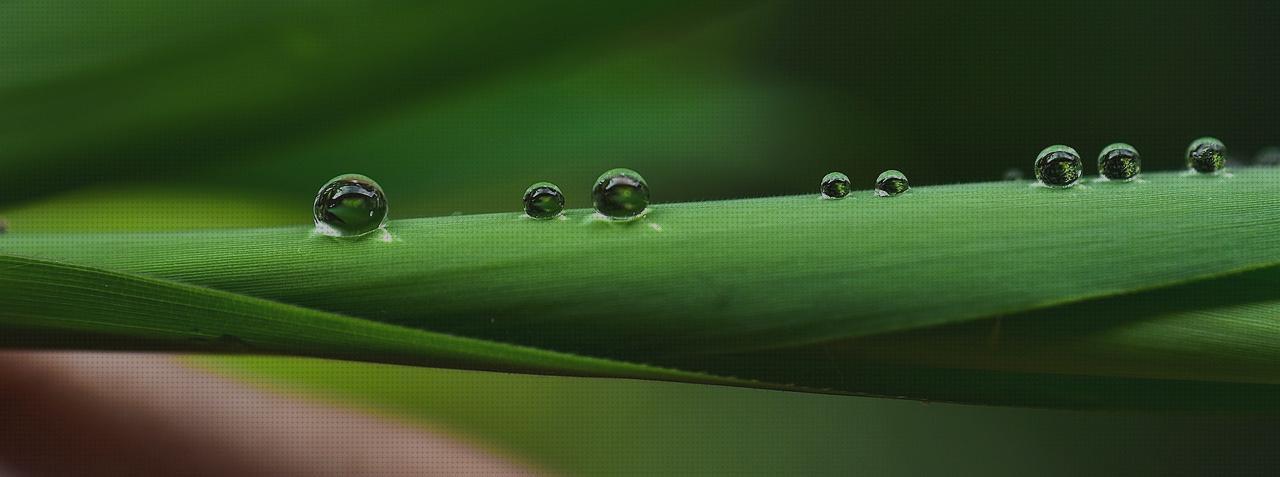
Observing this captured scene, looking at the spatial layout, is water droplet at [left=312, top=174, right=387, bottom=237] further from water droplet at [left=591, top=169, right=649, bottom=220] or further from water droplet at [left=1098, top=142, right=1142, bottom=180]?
water droplet at [left=1098, top=142, right=1142, bottom=180]

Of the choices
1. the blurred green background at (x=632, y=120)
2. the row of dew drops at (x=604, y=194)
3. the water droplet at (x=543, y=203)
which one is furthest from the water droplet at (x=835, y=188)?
the blurred green background at (x=632, y=120)

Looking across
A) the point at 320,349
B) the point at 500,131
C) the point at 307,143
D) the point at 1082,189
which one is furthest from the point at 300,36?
the point at 1082,189

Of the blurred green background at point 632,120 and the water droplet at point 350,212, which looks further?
the blurred green background at point 632,120

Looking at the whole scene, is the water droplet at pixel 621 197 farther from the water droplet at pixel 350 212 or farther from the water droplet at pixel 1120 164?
the water droplet at pixel 1120 164

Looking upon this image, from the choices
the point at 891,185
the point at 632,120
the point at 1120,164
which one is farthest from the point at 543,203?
the point at 632,120

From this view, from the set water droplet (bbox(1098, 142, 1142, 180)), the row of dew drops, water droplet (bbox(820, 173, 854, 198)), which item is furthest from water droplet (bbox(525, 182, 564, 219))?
water droplet (bbox(1098, 142, 1142, 180))

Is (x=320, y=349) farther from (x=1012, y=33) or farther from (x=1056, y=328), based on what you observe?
(x=1012, y=33)
